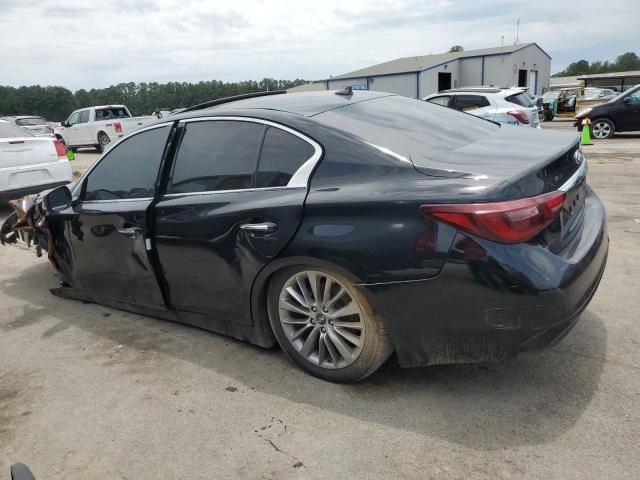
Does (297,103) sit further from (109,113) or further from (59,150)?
(109,113)

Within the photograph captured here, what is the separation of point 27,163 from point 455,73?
38.0 meters

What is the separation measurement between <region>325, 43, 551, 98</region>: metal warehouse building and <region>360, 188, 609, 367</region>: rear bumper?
3689cm

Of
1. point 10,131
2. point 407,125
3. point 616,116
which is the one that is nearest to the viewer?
point 407,125

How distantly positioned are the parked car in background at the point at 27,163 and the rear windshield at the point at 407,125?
641 centimetres

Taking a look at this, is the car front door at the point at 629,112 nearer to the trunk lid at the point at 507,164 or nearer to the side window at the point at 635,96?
the side window at the point at 635,96

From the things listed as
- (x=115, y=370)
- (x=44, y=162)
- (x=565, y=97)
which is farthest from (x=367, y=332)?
(x=565, y=97)

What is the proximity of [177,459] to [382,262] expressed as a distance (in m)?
1.32

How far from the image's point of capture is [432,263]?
7.61ft

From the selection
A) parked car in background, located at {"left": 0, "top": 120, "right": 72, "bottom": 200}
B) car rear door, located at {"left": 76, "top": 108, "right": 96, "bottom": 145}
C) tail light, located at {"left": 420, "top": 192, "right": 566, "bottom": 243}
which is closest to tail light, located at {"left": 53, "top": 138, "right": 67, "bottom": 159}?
parked car in background, located at {"left": 0, "top": 120, "right": 72, "bottom": 200}

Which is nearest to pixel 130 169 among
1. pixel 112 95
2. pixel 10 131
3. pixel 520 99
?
pixel 10 131

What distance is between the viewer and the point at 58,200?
13.2 ft

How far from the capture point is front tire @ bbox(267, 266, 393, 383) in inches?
104

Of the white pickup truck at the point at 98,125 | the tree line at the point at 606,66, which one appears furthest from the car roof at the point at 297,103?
the tree line at the point at 606,66

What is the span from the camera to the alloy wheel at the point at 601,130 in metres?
14.9
